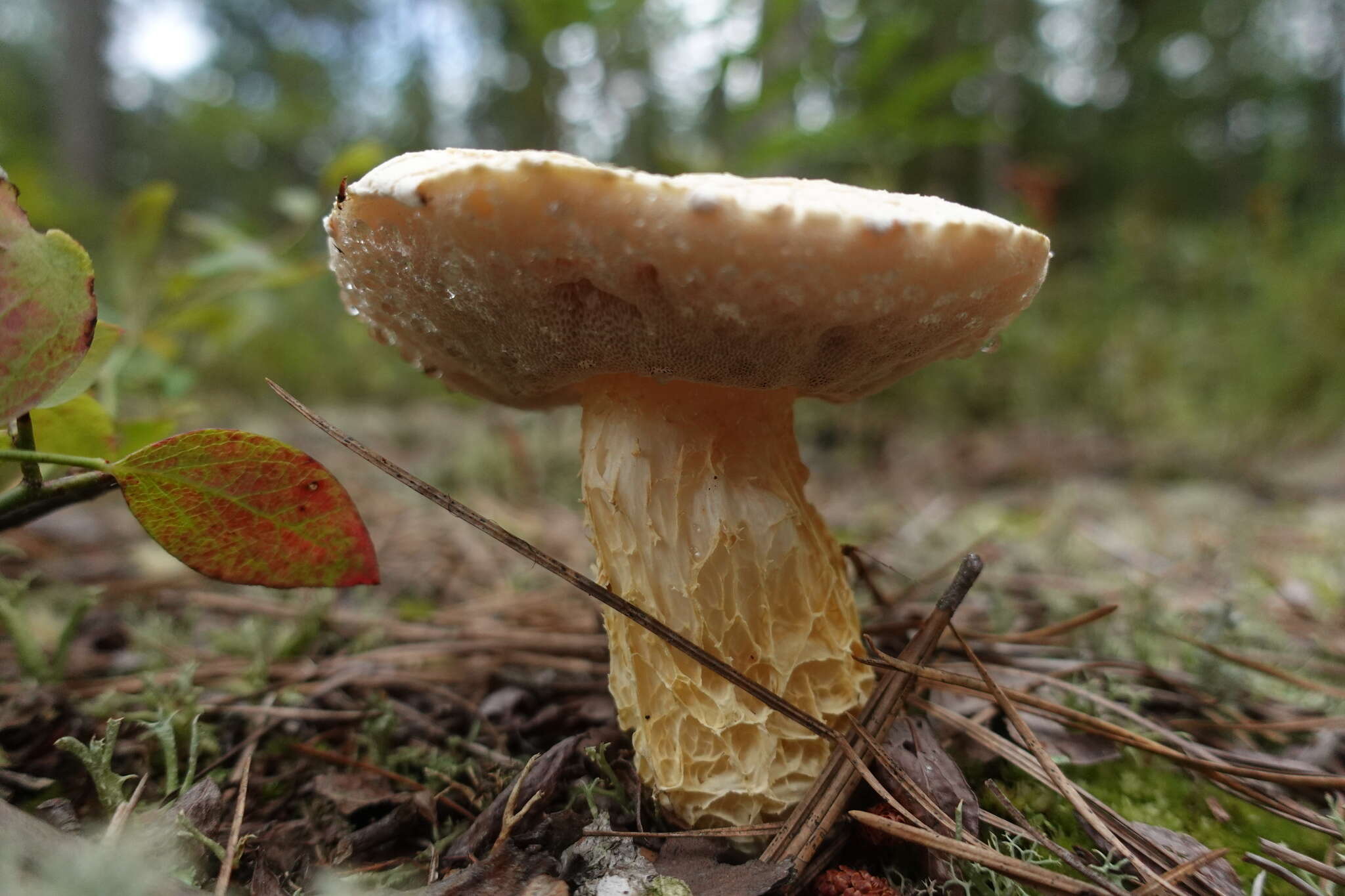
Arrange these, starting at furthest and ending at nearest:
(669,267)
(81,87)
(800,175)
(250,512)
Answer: (81,87) < (800,175) < (250,512) < (669,267)

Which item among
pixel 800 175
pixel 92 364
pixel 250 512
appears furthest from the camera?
pixel 800 175

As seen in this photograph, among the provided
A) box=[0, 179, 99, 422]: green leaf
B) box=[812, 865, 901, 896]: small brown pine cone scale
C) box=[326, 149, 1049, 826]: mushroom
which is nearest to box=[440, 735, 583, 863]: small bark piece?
box=[326, 149, 1049, 826]: mushroom

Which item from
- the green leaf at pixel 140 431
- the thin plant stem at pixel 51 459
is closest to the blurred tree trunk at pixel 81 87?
the green leaf at pixel 140 431

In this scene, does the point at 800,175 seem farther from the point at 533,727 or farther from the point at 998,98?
the point at 998,98

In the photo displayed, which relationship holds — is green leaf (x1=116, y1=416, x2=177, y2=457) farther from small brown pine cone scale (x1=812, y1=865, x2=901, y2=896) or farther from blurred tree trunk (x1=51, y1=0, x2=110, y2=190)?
blurred tree trunk (x1=51, y1=0, x2=110, y2=190)

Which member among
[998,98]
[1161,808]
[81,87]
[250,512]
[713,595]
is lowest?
[1161,808]

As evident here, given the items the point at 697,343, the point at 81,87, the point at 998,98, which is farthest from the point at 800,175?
the point at 81,87

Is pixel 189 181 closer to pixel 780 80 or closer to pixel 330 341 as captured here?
pixel 330 341
